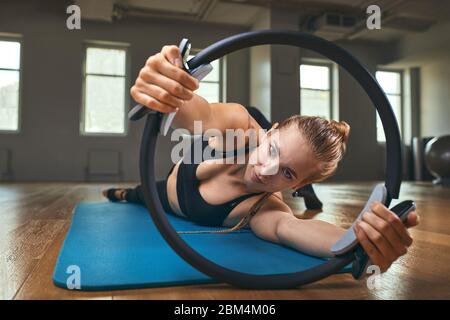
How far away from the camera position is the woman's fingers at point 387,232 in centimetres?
64

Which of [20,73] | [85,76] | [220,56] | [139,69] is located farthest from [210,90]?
[220,56]

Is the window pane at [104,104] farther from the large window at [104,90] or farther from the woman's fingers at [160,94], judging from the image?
the woman's fingers at [160,94]

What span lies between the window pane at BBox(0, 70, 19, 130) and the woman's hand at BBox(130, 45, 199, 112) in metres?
6.32

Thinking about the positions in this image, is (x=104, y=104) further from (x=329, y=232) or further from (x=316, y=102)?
(x=329, y=232)

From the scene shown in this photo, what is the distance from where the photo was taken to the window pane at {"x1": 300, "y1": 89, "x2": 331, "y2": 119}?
267 inches

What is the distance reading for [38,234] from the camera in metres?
1.33

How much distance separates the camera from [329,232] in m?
0.92

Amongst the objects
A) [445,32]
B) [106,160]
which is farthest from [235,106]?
[445,32]

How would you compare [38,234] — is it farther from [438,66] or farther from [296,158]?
[438,66]

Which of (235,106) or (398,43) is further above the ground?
(398,43)
